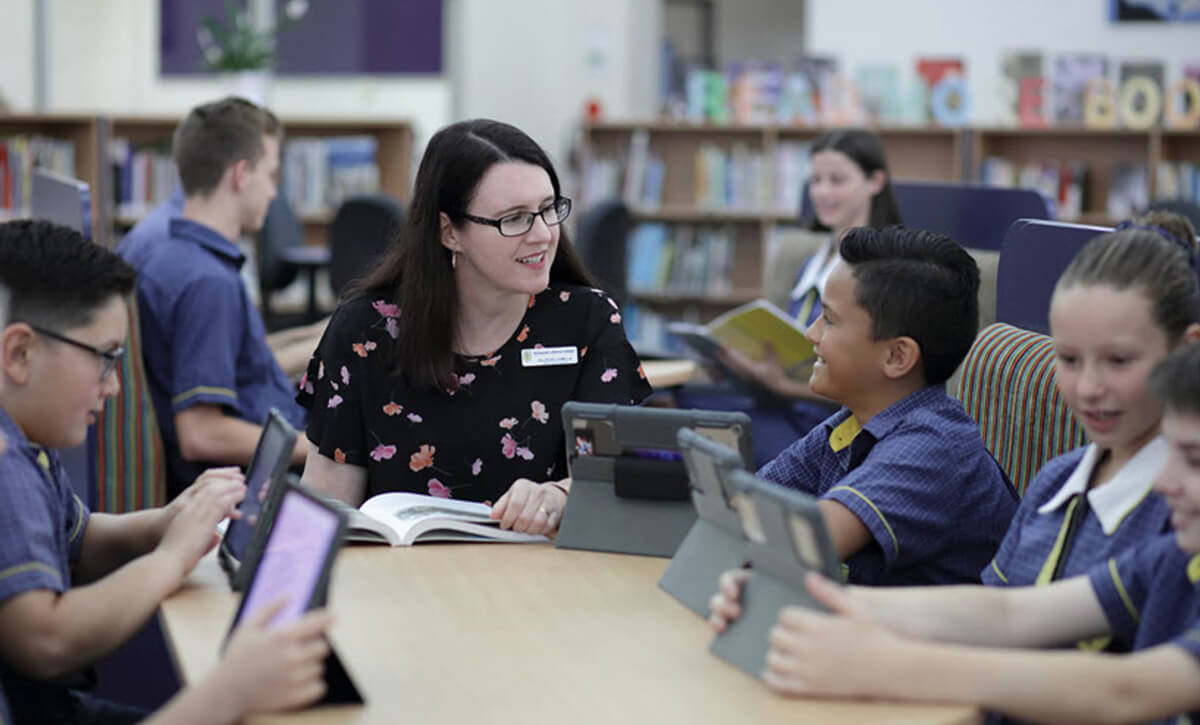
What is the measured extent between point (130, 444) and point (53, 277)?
57.8 inches

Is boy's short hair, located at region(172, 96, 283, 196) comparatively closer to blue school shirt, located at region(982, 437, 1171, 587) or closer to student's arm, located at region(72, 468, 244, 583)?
student's arm, located at region(72, 468, 244, 583)

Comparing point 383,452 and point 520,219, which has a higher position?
point 520,219

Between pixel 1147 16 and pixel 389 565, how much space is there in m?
6.44

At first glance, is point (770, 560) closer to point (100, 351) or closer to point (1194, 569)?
point (1194, 569)

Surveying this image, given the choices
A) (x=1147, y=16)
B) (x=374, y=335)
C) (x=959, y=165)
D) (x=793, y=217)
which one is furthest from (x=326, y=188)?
(x=374, y=335)

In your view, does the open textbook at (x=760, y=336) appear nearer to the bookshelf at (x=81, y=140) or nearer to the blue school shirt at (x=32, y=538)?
the blue school shirt at (x=32, y=538)

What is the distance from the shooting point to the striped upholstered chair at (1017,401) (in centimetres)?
190

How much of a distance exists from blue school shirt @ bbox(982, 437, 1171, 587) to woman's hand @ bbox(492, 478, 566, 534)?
588 millimetres

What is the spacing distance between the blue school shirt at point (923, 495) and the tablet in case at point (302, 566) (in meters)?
0.66

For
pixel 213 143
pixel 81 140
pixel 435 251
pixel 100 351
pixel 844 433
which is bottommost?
pixel 844 433

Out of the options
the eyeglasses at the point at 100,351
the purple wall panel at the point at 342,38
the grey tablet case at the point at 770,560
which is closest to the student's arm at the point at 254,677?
the grey tablet case at the point at 770,560

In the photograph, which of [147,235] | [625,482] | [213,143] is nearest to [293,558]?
[625,482]

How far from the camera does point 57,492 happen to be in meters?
1.68

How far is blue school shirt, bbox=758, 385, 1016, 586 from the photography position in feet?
5.36
